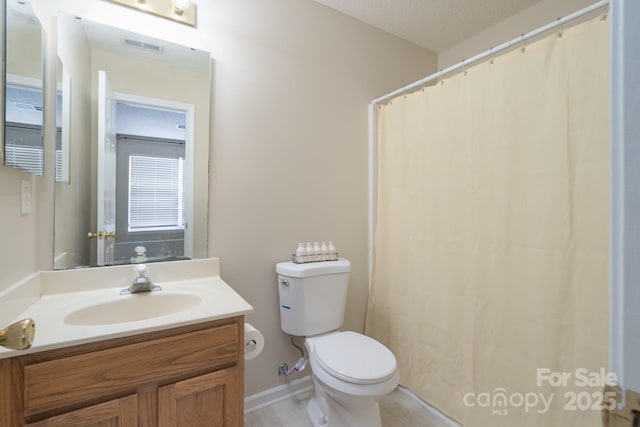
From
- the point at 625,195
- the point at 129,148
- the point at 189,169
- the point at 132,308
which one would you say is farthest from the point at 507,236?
the point at 129,148

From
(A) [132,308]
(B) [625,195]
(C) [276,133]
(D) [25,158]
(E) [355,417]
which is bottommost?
(E) [355,417]

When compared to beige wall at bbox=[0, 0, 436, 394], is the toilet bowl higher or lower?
lower

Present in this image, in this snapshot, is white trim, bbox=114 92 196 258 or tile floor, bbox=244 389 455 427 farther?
tile floor, bbox=244 389 455 427

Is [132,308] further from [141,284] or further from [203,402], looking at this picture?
[203,402]

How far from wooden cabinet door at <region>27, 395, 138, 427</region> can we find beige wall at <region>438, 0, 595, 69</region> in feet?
8.93

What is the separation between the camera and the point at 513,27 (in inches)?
78.6

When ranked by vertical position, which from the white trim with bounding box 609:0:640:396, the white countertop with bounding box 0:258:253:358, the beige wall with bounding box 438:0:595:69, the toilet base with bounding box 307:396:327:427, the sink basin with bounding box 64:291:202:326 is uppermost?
the beige wall with bounding box 438:0:595:69

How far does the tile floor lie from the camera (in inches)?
64.1

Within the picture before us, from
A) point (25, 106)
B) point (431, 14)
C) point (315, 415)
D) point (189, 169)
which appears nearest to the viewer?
point (25, 106)

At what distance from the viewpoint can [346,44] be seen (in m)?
2.00

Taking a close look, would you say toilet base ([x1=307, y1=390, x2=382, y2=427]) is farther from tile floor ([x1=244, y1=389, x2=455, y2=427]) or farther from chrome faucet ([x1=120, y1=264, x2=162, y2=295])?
chrome faucet ([x1=120, y1=264, x2=162, y2=295])

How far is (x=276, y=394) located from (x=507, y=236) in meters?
1.51

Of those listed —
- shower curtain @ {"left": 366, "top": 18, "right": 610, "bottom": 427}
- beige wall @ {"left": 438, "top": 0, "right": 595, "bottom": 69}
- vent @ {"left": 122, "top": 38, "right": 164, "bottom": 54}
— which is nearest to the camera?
shower curtain @ {"left": 366, "top": 18, "right": 610, "bottom": 427}

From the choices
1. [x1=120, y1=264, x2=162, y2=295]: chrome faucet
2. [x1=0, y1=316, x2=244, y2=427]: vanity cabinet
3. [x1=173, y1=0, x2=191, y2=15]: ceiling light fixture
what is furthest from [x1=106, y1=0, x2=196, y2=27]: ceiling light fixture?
[x1=0, y1=316, x2=244, y2=427]: vanity cabinet
